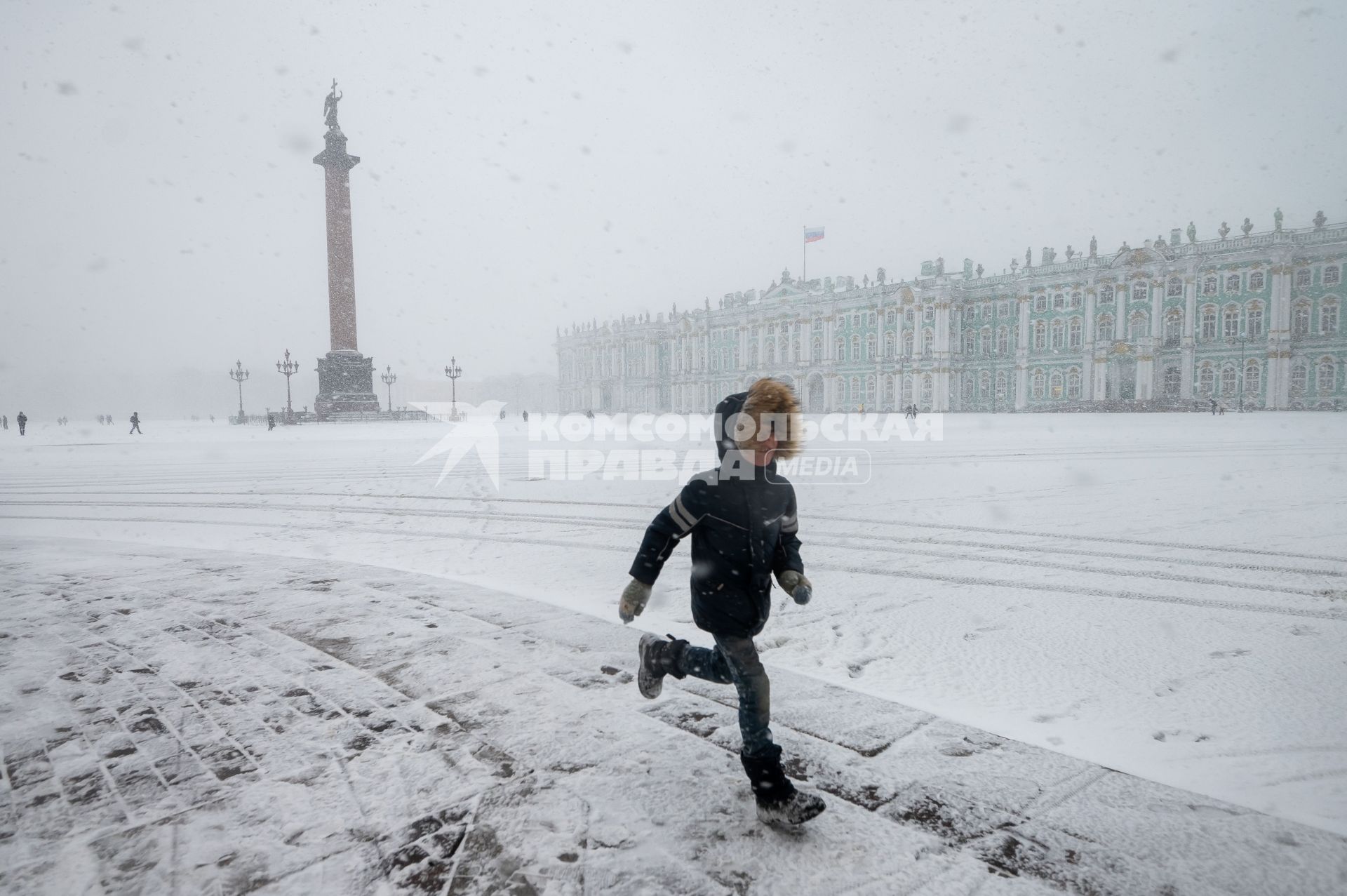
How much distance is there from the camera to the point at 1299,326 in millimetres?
46812

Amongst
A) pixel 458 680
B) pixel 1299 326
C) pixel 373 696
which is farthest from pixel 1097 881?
A: pixel 1299 326

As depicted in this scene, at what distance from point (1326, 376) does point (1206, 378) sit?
6.20 metres

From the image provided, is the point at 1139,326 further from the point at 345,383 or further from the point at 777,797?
the point at 777,797

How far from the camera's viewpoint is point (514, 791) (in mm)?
2506

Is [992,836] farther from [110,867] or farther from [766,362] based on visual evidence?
[766,362]

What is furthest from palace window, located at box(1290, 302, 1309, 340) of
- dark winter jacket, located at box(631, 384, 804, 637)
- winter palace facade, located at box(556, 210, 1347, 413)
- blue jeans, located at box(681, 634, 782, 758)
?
blue jeans, located at box(681, 634, 782, 758)

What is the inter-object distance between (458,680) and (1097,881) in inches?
107

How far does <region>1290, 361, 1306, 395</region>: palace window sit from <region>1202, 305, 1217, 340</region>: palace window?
4.90 metres

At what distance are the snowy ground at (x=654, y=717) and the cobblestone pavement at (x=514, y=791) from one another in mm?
12

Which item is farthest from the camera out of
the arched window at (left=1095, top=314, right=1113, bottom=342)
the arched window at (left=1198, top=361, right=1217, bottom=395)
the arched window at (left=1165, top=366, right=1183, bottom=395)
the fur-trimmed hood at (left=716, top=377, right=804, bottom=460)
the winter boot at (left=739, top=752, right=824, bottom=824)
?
the arched window at (left=1095, top=314, right=1113, bottom=342)

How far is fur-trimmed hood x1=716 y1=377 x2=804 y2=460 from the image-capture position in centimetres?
250

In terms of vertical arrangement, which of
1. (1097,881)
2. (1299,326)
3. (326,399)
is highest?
(1299,326)

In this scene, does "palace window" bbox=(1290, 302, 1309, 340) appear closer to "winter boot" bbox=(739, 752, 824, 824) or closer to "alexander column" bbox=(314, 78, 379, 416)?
"alexander column" bbox=(314, 78, 379, 416)

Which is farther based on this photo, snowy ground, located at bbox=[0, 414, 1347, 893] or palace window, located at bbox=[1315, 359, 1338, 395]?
palace window, located at bbox=[1315, 359, 1338, 395]
